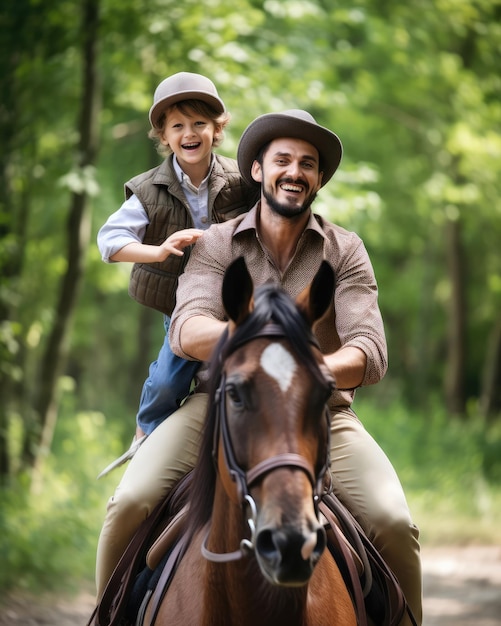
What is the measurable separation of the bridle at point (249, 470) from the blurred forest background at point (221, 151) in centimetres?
544

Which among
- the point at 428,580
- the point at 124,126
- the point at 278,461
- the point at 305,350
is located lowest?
the point at 278,461

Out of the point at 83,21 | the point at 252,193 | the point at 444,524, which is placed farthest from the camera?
the point at 444,524

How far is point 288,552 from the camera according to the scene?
2594 mm

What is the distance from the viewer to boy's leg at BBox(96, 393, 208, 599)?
395 cm

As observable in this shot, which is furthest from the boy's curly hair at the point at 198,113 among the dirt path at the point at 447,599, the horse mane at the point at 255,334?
the dirt path at the point at 447,599

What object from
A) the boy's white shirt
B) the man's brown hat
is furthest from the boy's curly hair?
the man's brown hat

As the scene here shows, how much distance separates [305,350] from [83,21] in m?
8.73

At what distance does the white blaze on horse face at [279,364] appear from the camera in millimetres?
2842

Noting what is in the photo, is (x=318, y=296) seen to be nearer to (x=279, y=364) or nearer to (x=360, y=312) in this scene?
(x=279, y=364)

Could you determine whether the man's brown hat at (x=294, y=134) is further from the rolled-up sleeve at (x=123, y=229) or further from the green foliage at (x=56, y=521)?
the green foliage at (x=56, y=521)

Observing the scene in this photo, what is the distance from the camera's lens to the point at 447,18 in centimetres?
1499

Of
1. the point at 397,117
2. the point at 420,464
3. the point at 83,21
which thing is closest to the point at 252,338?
the point at 83,21

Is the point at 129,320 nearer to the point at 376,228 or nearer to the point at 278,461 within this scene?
the point at 376,228

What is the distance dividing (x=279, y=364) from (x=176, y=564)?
115cm
